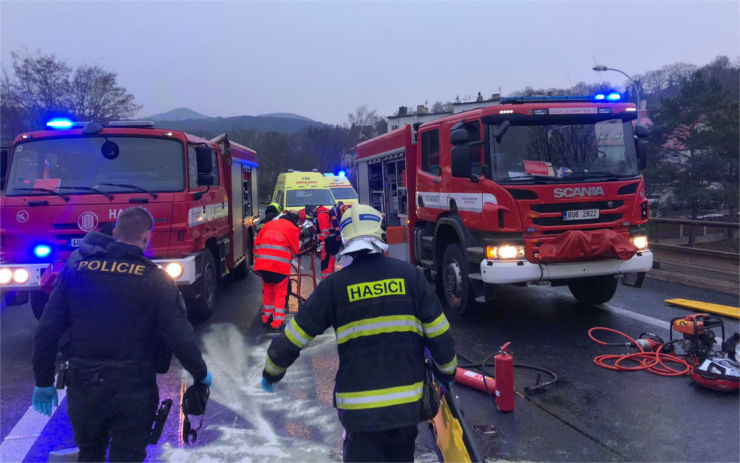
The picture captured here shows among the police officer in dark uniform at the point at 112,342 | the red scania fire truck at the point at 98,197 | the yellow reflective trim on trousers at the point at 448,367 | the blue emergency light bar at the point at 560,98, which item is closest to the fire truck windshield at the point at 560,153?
the blue emergency light bar at the point at 560,98

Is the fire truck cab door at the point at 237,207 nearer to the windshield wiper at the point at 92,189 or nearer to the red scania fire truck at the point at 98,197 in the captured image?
the red scania fire truck at the point at 98,197

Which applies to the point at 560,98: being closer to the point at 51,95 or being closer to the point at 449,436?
the point at 449,436

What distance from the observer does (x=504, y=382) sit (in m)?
4.34

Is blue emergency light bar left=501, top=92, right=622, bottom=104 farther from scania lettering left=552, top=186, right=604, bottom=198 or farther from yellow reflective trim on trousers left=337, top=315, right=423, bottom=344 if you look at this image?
yellow reflective trim on trousers left=337, top=315, right=423, bottom=344

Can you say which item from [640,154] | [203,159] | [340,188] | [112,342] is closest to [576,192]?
[640,154]

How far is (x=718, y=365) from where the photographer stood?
4629 millimetres

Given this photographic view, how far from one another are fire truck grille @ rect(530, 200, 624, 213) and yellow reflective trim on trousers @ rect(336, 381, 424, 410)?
414 centimetres

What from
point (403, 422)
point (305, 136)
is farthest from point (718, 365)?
point (305, 136)

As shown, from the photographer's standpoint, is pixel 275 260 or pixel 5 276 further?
pixel 275 260

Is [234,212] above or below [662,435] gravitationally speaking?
above

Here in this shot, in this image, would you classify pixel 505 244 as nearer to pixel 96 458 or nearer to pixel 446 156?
→ pixel 446 156

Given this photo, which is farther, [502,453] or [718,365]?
[718,365]

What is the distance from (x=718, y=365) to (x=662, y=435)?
114 centimetres

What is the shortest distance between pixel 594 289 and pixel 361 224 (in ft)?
19.7
